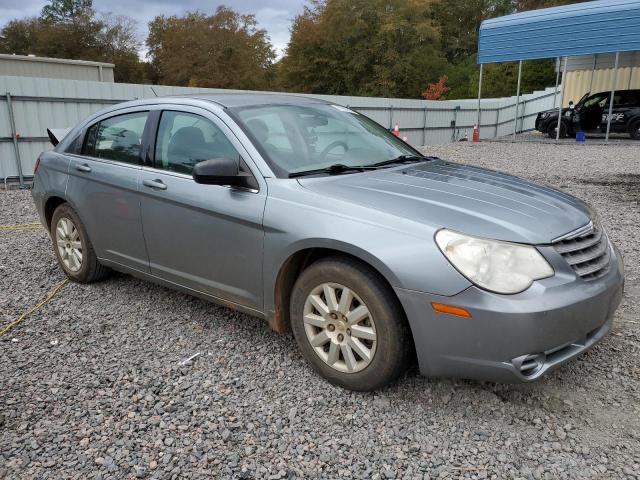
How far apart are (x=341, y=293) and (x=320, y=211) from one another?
448 millimetres

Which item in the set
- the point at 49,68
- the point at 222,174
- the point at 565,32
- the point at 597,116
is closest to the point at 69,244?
the point at 222,174

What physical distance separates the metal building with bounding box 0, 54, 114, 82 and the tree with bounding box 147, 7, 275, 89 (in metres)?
18.9

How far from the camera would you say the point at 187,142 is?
3.61 metres

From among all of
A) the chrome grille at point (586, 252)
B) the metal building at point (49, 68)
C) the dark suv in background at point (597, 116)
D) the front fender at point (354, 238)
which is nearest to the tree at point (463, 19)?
the dark suv in background at point (597, 116)

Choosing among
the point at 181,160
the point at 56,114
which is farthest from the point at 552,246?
the point at 56,114

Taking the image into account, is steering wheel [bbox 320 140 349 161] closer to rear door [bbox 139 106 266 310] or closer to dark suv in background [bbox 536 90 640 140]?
rear door [bbox 139 106 266 310]

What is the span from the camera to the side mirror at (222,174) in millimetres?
3014

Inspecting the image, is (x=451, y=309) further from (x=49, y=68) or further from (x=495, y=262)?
(x=49, y=68)

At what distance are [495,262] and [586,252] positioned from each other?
64 cm

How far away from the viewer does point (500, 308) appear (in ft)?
7.72

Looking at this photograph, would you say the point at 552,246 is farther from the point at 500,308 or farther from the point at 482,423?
the point at 482,423

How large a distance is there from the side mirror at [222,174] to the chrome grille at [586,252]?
1692 millimetres

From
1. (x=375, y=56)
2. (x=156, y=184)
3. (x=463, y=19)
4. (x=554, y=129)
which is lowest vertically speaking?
(x=554, y=129)

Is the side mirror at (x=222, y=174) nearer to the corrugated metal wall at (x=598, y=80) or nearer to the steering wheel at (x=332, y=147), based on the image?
the steering wheel at (x=332, y=147)
